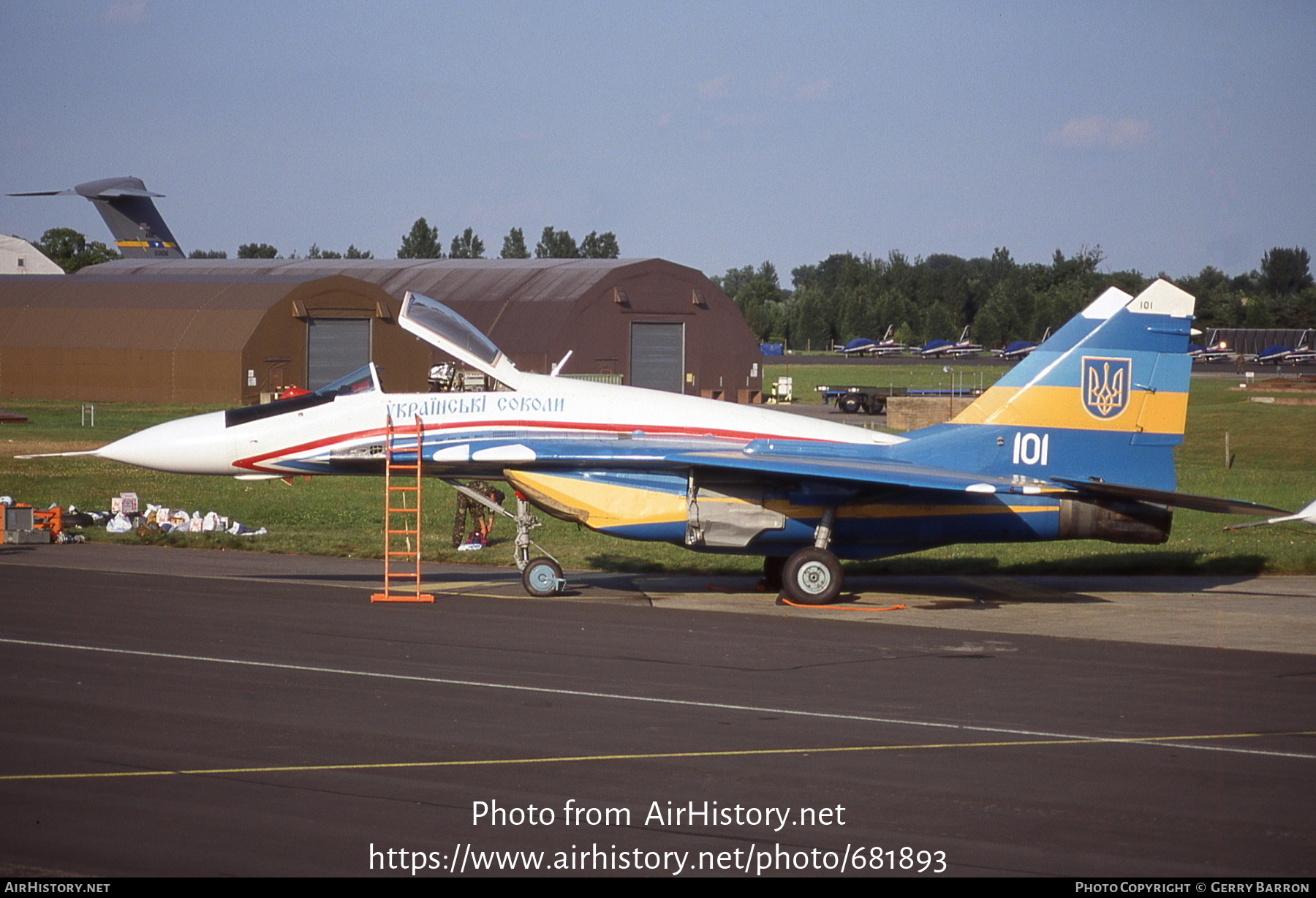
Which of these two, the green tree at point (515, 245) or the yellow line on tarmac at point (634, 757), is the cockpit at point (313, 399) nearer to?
the yellow line on tarmac at point (634, 757)

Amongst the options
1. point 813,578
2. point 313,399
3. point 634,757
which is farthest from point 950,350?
point 634,757

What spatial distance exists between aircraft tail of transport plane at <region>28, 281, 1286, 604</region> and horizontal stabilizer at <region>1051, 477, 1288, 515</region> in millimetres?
31

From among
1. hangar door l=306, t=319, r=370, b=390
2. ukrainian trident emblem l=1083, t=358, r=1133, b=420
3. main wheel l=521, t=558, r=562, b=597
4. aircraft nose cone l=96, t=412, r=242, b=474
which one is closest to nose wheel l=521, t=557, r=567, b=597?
main wheel l=521, t=558, r=562, b=597

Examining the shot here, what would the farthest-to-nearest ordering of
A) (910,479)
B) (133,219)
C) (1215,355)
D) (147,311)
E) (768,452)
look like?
(1215,355) → (133,219) → (147,311) → (768,452) → (910,479)

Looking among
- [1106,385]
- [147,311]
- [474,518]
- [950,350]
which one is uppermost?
[950,350]

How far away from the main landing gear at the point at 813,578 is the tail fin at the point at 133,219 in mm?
72349

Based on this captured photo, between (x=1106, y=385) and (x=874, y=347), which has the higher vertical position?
(x=874, y=347)

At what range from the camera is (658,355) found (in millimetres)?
62938

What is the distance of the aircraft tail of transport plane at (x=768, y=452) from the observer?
52.2 ft

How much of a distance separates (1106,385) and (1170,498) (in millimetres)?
1856

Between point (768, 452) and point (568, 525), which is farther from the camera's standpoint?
point (568, 525)

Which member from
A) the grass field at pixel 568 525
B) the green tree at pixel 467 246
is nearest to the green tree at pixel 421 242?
the green tree at pixel 467 246

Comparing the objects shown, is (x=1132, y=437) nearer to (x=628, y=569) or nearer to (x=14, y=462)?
(x=628, y=569)

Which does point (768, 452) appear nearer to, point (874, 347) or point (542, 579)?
point (542, 579)
